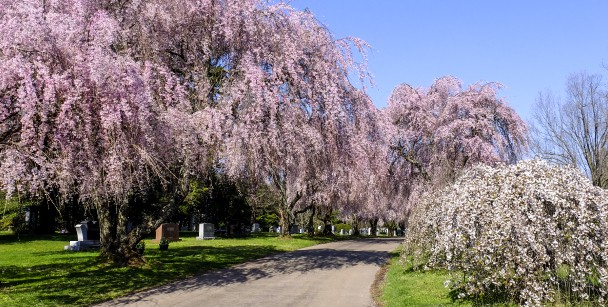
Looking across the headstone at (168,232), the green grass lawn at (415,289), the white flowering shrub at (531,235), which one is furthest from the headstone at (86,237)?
the white flowering shrub at (531,235)

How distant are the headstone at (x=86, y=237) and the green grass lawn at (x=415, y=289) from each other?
1659cm

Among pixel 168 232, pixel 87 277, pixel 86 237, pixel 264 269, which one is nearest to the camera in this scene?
pixel 87 277

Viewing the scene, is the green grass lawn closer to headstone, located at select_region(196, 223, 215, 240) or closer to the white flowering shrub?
the white flowering shrub

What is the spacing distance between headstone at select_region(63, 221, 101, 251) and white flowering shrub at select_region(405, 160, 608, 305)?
20489 mm

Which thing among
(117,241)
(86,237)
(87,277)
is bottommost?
(87,277)

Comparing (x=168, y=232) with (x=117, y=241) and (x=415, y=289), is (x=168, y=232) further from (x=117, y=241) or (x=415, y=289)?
(x=415, y=289)

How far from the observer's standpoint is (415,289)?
1255 cm

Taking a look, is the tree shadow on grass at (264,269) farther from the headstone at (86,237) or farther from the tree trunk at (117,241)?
the headstone at (86,237)

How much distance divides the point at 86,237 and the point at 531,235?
918 inches

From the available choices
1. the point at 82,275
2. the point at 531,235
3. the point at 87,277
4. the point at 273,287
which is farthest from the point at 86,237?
the point at 531,235

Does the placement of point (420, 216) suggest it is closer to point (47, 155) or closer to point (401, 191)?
point (47, 155)

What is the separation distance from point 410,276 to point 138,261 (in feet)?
30.1

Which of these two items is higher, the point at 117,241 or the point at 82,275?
the point at 117,241

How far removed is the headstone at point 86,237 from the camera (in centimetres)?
2478
